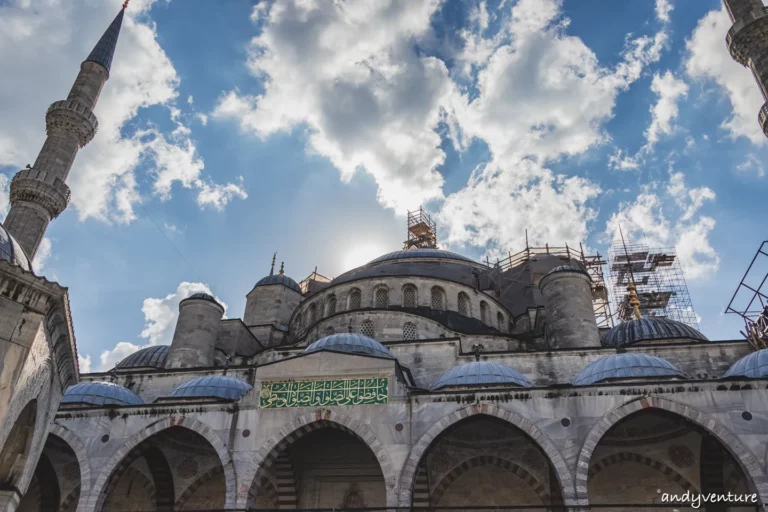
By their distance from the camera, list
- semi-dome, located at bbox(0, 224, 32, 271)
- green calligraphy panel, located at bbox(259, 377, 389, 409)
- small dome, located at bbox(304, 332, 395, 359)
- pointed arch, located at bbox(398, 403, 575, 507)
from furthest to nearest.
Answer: small dome, located at bbox(304, 332, 395, 359) → green calligraphy panel, located at bbox(259, 377, 389, 409) → pointed arch, located at bbox(398, 403, 575, 507) → semi-dome, located at bbox(0, 224, 32, 271)

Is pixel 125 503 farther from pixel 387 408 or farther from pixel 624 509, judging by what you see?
pixel 624 509

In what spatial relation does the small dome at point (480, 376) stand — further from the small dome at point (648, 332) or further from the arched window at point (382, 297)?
the arched window at point (382, 297)

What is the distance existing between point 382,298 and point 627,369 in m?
8.55

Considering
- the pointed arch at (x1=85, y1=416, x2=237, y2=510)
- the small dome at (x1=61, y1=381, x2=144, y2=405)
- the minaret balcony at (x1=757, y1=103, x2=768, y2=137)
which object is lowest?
the pointed arch at (x1=85, y1=416, x2=237, y2=510)

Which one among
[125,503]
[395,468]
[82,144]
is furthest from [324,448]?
[82,144]

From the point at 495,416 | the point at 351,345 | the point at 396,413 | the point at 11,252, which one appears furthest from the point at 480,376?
the point at 11,252

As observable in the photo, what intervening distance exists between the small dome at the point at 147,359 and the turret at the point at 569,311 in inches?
427

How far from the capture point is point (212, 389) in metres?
12.3

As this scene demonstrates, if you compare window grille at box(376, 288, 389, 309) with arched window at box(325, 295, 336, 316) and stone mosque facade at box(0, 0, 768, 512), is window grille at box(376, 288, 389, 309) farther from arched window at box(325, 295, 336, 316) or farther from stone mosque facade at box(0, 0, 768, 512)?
arched window at box(325, 295, 336, 316)

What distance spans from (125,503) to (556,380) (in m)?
10.3

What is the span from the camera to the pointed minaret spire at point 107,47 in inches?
776

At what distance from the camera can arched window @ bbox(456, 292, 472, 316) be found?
17.8 metres

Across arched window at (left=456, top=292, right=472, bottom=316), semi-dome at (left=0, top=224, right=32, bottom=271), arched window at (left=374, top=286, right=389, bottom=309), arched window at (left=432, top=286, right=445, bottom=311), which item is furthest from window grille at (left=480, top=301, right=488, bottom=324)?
semi-dome at (left=0, top=224, right=32, bottom=271)

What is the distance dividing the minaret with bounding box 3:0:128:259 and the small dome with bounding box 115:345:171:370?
399cm
